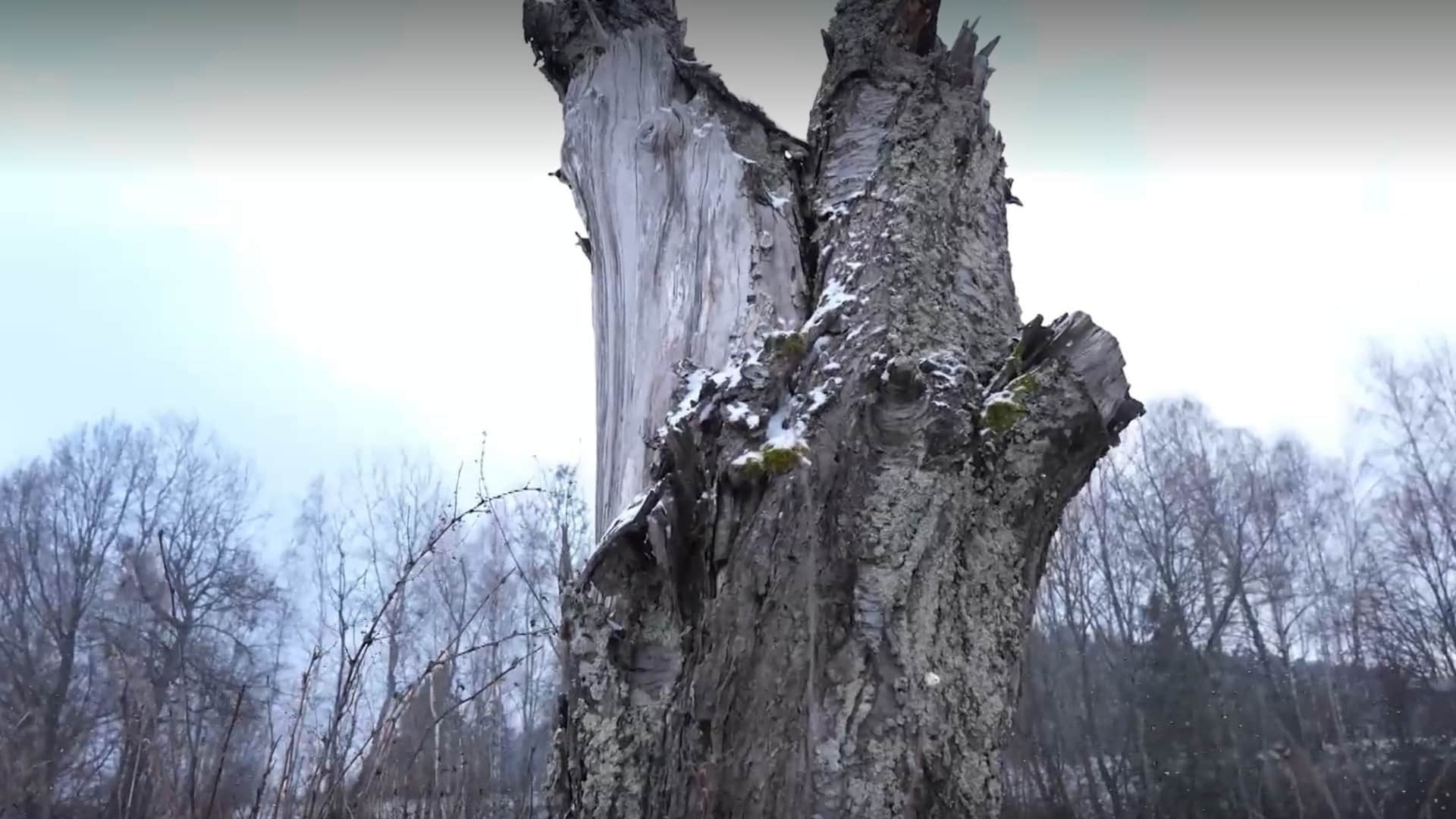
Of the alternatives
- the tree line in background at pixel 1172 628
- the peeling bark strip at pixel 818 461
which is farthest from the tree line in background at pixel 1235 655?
the peeling bark strip at pixel 818 461

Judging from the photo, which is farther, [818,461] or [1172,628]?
[1172,628]

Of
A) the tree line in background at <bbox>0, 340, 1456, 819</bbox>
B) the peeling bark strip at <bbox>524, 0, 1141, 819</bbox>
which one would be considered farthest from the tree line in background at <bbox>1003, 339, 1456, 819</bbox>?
the peeling bark strip at <bbox>524, 0, 1141, 819</bbox>

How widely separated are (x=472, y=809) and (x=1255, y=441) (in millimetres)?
24491

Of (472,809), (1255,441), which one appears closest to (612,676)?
(472,809)

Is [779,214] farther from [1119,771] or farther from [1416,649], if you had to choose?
[1416,649]

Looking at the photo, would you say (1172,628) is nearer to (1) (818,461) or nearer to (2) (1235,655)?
(2) (1235,655)

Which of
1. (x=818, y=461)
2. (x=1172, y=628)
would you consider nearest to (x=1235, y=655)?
(x=1172, y=628)

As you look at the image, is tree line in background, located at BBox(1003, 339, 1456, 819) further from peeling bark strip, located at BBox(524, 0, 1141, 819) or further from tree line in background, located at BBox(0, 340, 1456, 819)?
peeling bark strip, located at BBox(524, 0, 1141, 819)

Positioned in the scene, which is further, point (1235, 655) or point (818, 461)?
point (1235, 655)

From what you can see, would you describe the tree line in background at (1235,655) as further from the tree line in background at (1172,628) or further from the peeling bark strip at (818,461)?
the peeling bark strip at (818,461)

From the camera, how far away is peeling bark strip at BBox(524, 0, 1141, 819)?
1551 mm

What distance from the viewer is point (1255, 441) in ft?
71.3

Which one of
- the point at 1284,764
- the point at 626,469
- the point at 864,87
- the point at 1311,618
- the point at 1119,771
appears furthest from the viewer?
the point at 1311,618

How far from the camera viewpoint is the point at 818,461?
1.74 metres
